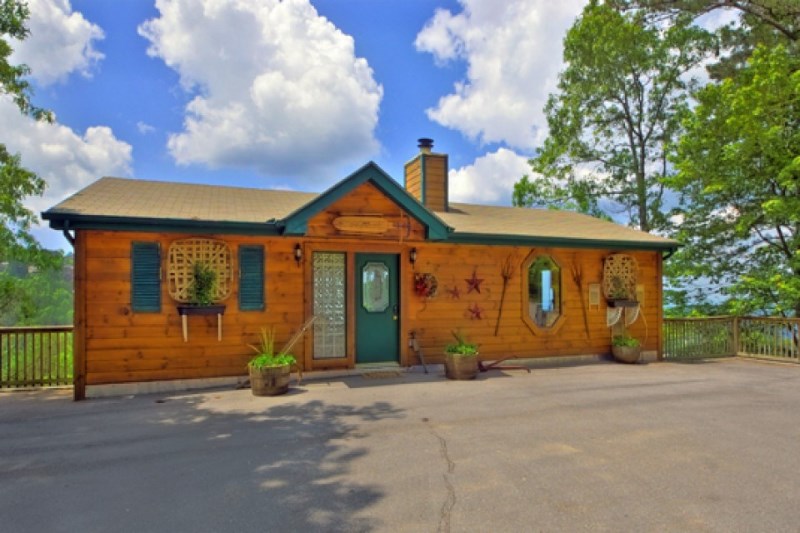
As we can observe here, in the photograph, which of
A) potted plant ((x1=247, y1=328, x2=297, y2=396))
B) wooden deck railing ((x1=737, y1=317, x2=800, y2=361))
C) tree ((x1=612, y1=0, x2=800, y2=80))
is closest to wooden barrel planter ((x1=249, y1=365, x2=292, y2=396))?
potted plant ((x1=247, y1=328, x2=297, y2=396))

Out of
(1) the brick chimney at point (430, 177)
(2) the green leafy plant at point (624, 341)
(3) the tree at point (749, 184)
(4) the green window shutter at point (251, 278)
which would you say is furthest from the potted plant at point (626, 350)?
(4) the green window shutter at point (251, 278)

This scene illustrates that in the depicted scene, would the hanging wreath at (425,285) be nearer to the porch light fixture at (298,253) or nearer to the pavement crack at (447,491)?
the porch light fixture at (298,253)

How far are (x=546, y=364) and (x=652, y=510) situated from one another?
5.83m

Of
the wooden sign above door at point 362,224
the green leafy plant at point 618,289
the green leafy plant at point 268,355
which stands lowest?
the green leafy plant at point 268,355

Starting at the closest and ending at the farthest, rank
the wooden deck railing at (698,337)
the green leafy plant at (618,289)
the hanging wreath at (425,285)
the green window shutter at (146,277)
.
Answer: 1. the green window shutter at (146,277)
2. the hanging wreath at (425,285)
3. the green leafy plant at (618,289)
4. the wooden deck railing at (698,337)

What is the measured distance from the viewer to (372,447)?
4.29 m

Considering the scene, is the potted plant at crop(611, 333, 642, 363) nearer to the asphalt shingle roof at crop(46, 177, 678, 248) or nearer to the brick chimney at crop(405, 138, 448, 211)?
the asphalt shingle roof at crop(46, 177, 678, 248)

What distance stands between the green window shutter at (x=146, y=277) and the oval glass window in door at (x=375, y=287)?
3022 millimetres

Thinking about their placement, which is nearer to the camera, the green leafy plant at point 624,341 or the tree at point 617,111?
the green leafy plant at point 624,341

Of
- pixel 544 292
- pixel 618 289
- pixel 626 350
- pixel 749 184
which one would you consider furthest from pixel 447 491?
pixel 749 184

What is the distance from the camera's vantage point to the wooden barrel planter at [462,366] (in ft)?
23.7

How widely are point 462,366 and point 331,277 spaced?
248 cm

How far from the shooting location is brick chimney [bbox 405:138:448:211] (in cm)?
1016

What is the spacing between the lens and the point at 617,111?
18969 millimetres
